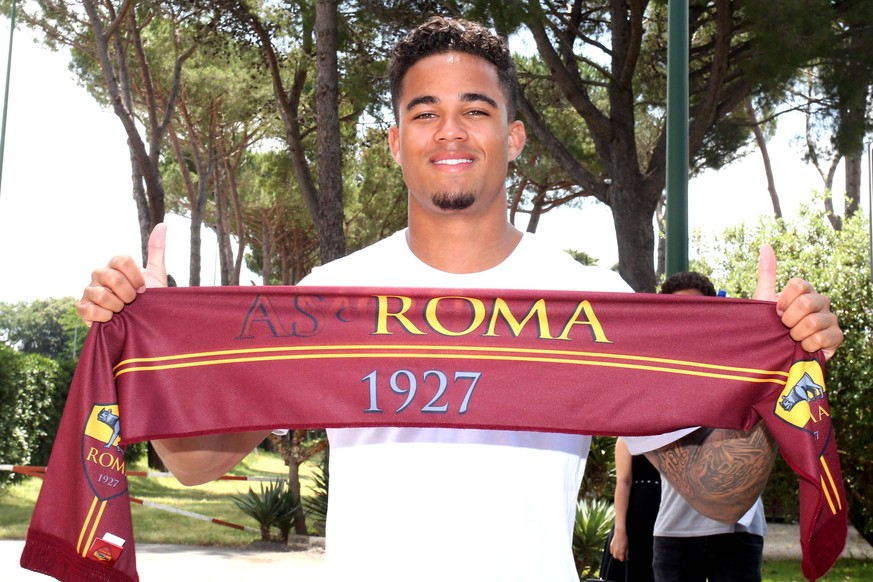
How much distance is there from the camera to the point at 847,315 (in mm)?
11898

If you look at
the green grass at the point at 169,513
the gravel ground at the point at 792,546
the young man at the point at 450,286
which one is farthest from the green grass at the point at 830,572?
the young man at the point at 450,286

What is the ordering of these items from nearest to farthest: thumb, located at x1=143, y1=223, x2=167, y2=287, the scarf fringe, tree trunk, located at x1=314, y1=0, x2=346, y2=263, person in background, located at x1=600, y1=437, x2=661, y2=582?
the scarf fringe
thumb, located at x1=143, y1=223, x2=167, y2=287
person in background, located at x1=600, y1=437, x2=661, y2=582
tree trunk, located at x1=314, y1=0, x2=346, y2=263

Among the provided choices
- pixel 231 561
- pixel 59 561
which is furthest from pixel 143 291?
pixel 231 561

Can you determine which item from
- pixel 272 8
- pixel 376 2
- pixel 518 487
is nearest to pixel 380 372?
pixel 518 487

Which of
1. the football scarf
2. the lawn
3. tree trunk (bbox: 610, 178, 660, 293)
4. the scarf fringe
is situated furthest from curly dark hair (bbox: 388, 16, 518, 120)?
tree trunk (bbox: 610, 178, 660, 293)

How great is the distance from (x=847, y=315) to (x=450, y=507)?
10725 mm

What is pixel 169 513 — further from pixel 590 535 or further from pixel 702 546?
pixel 702 546

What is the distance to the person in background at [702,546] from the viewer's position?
5344 mm

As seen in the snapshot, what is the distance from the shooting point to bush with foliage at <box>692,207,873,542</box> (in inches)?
445

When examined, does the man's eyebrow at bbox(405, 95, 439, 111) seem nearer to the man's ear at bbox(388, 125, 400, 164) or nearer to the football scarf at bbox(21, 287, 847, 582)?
the man's ear at bbox(388, 125, 400, 164)

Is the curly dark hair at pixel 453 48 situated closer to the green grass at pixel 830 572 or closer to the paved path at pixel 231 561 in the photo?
the paved path at pixel 231 561

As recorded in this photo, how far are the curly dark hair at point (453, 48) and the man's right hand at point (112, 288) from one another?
33.8 inches

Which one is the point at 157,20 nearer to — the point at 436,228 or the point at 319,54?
the point at 319,54

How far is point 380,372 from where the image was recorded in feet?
9.20
